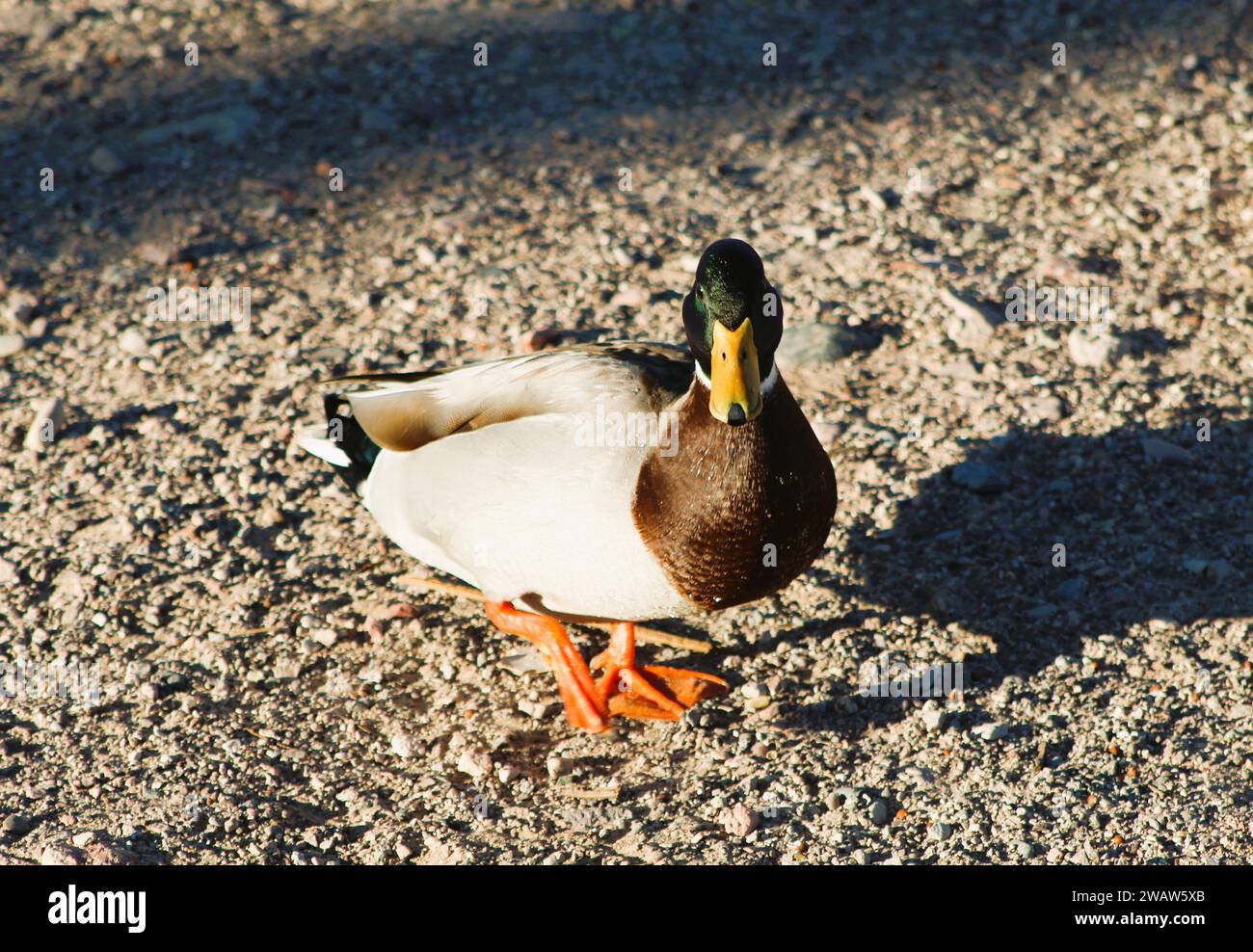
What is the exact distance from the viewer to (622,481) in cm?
339

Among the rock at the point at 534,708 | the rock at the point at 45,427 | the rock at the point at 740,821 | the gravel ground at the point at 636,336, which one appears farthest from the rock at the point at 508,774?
the rock at the point at 45,427

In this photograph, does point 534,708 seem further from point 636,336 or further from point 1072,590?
point 636,336

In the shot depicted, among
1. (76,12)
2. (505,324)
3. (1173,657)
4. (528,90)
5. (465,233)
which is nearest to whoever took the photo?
(1173,657)

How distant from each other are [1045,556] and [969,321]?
128 centimetres

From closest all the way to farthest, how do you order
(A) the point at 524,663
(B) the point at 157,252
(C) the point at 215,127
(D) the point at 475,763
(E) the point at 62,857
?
(E) the point at 62,857, (D) the point at 475,763, (A) the point at 524,663, (B) the point at 157,252, (C) the point at 215,127

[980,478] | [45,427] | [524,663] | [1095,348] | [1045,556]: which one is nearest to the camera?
[524,663]

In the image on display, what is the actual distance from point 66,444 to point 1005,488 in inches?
125

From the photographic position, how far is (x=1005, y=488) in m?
4.40

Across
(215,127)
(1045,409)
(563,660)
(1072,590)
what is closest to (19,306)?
(215,127)

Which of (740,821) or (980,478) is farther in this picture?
(980,478)

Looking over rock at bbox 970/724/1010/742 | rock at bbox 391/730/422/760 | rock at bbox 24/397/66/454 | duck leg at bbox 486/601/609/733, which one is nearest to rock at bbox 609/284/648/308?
duck leg at bbox 486/601/609/733

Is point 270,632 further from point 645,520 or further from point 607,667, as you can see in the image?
point 645,520

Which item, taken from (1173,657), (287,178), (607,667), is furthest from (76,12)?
(1173,657)

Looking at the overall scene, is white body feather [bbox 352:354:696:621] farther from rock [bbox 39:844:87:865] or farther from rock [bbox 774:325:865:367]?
rock [bbox 774:325:865:367]
